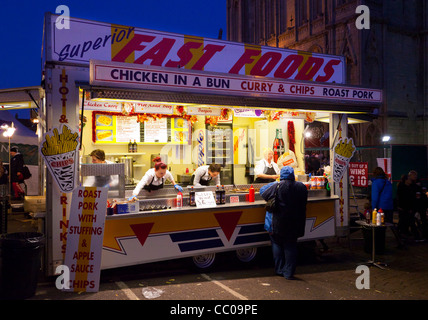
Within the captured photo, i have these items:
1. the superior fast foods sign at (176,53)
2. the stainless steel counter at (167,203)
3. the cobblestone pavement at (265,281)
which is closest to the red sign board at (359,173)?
the superior fast foods sign at (176,53)

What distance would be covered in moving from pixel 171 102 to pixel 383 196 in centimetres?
580

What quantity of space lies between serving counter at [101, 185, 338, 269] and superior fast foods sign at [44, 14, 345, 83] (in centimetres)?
268

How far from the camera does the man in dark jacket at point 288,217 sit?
6680 mm

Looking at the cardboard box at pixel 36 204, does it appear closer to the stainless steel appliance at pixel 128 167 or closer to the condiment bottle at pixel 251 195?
the stainless steel appliance at pixel 128 167

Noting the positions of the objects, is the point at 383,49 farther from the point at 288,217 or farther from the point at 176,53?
the point at 288,217

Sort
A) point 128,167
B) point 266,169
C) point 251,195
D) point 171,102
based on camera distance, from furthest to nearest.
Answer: point 128,167 → point 266,169 → point 251,195 → point 171,102

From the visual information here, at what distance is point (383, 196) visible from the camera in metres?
9.42

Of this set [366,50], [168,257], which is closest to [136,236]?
[168,257]

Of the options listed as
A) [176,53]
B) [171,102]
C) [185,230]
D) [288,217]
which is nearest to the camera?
[288,217]

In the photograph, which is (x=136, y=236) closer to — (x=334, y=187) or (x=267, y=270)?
(x=267, y=270)

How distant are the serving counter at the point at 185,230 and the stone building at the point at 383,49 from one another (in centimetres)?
1889

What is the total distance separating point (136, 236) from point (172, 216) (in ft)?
2.34

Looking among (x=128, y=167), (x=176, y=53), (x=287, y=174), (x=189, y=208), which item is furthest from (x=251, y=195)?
(x=128, y=167)

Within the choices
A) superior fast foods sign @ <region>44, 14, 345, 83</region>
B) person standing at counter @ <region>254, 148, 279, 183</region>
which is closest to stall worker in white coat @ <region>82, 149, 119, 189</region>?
superior fast foods sign @ <region>44, 14, 345, 83</region>
